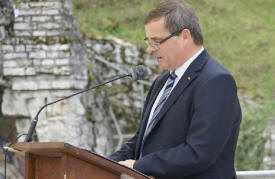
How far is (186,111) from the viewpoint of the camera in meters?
2.20

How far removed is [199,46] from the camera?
7.79ft

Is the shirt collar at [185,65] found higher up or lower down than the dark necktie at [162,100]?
higher up

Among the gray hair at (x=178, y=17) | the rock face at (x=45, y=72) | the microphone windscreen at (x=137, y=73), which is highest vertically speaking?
the gray hair at (x=178, y=17)

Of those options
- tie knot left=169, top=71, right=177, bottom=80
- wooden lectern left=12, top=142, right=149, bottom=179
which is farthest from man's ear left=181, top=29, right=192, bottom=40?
wooden lectern left=12, top=142, right=149, bottom=179

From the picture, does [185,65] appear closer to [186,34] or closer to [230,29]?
[186,34]

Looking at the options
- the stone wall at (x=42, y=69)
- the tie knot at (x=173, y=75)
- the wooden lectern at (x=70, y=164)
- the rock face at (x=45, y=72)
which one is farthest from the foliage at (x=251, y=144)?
the wooden lectern at (x=70, y=164)

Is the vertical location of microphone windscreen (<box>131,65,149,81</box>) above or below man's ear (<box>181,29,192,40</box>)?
below

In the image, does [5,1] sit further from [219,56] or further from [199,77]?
[219,56]

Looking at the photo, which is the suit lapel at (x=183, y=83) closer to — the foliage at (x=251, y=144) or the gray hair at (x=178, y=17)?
the gray hair at (x=178, y=17)

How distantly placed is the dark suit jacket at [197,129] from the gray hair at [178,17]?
140mm

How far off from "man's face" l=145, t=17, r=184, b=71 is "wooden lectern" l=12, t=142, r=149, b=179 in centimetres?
71

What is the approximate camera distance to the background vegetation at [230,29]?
1247cm

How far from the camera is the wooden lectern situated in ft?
5.88

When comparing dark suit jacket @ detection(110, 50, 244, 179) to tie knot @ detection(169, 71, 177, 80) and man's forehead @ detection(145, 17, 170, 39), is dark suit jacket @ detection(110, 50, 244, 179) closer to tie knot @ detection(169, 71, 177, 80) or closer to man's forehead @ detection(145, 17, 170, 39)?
tie knot @ detection(169, 71, 177, 80)
